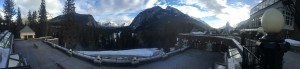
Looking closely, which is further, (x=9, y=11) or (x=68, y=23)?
(x=9, y=11)

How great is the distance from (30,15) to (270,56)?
5150 inches

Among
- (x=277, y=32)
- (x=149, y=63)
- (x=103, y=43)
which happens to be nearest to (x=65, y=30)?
(x=103, y=43)

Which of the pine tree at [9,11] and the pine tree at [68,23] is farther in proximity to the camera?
the pine tree at [9,11]

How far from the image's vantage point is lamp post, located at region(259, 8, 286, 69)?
4.41 meters

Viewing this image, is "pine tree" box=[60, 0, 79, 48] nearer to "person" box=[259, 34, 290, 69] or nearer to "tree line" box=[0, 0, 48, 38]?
"tree line" box=[0, 0, 48, 38]

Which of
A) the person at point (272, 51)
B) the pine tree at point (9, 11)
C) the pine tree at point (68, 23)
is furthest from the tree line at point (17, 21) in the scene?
the person at point (272, 51)

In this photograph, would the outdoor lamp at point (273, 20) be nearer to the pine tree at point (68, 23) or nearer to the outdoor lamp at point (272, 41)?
the outdoor lamp at point (272, 41)

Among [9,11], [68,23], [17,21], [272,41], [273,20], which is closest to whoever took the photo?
[273,20]

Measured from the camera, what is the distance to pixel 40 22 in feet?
341

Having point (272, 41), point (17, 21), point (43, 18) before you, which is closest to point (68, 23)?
point (43, 18)

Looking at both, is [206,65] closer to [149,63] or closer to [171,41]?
[149,63]

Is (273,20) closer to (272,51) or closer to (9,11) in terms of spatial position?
(272,51)

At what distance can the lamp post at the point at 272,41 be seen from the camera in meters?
4.41

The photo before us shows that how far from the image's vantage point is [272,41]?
14.9 feet
